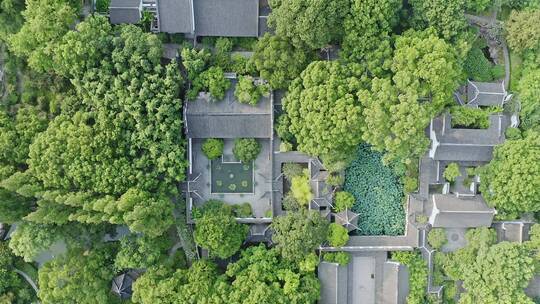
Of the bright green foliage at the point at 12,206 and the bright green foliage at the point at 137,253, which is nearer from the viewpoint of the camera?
the bright green foliage at the point at 12,206

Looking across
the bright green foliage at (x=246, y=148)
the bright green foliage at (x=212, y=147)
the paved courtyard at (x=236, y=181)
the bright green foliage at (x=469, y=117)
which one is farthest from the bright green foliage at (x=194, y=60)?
the bright green foliage at (x=469, y=117)

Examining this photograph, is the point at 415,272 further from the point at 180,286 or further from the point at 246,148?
the point at 180,286

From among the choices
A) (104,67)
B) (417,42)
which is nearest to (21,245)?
(104,67)

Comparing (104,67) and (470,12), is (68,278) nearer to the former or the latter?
(104,67)

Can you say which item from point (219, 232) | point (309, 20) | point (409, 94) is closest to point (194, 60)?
point (309, 20)

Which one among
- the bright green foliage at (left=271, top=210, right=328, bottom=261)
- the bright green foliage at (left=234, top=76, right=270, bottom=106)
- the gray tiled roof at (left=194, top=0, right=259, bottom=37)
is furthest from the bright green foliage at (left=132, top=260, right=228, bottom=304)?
the gray tiled roof at (left=194, top=0, right=259, bottom=37)

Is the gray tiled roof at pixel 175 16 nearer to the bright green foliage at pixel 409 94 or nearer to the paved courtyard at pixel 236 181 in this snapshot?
the paved courtyard at pixel 236 181

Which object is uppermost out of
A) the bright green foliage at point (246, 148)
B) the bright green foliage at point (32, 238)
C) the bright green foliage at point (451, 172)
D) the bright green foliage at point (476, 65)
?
the bright green foliage at point (476, 65)
